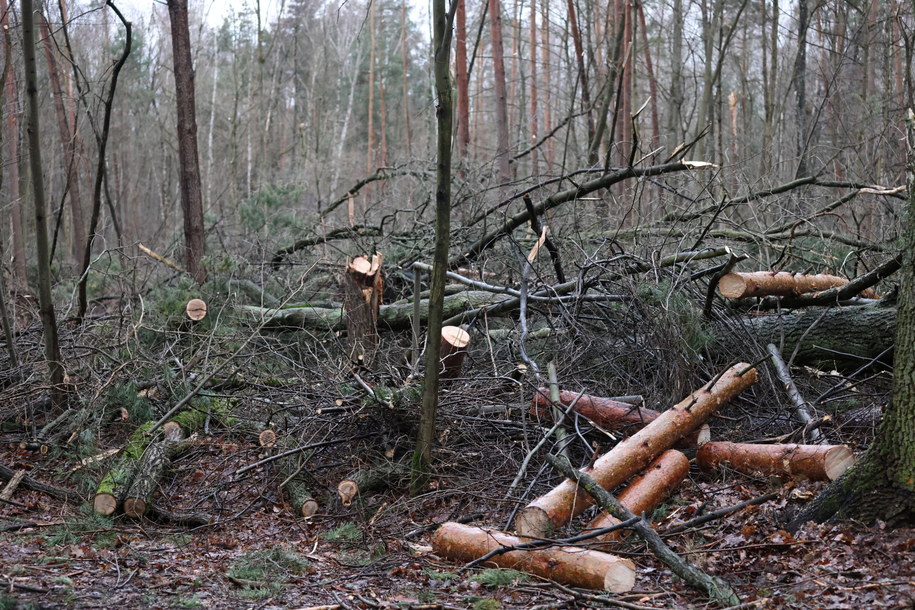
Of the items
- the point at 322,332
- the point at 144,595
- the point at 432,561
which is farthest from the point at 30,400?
the point at 432,561

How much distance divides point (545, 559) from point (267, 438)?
280 cm

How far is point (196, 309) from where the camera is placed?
25.9 ft

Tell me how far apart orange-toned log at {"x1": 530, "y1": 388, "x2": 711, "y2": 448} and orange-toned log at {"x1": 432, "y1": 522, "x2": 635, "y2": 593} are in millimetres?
1360

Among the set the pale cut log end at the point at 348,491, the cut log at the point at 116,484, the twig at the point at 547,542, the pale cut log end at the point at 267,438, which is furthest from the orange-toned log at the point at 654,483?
→ the cut log at the point at 116,484

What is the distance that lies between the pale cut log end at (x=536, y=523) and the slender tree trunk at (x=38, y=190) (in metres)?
4.47

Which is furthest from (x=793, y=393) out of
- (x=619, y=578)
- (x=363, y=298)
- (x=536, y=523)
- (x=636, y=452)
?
(x=363, y=298)

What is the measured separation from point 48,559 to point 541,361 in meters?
4.02

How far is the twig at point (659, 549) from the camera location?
330 cm

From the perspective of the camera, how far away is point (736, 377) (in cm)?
534

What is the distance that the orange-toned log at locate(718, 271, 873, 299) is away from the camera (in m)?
5.98

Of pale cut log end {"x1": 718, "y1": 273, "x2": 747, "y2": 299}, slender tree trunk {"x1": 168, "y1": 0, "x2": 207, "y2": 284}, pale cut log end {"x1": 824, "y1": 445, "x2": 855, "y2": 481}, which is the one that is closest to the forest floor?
pale cut log end {"x1": 824, "y1": 445, "x2": 855, "y2": 481}

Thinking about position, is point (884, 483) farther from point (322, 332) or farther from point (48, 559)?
point (322, 332)

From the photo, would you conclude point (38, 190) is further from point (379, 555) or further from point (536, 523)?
point (536, 523)

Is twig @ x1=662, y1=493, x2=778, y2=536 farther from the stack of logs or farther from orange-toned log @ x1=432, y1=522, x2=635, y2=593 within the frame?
orange-toned log @ x1=432, y1=522, x2=635, y2=593
